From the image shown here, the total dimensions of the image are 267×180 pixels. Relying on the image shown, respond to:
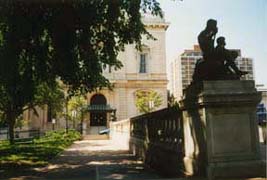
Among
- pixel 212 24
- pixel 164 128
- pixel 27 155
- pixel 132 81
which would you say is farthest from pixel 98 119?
pixel 212 24

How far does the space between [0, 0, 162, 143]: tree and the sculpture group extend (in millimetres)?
4843

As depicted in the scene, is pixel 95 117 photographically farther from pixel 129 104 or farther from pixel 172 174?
pixel 172 174

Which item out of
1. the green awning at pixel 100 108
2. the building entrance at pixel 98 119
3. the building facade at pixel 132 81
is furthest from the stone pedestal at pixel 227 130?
the building entrance at pixel 98 119

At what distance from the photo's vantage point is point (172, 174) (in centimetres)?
1040

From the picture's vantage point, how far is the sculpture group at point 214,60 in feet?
28.5

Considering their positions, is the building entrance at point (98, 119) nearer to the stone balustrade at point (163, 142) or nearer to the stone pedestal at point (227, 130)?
the stone balustrade at point (163, 142)

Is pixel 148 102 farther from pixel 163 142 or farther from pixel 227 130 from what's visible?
pixel 227 130

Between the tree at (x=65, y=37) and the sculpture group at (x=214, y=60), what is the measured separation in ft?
15.9

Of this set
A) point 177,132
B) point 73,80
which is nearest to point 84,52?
point 73,80

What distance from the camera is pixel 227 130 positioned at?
326 inches

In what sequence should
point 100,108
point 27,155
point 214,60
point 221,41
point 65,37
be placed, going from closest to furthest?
point 214,60 → point 221,41 → point 65,37 → point 27,155 → point 100,108

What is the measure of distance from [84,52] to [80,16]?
182cm

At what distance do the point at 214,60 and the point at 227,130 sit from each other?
1.52 metres

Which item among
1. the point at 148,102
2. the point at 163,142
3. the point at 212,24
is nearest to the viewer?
the point at 212,24
